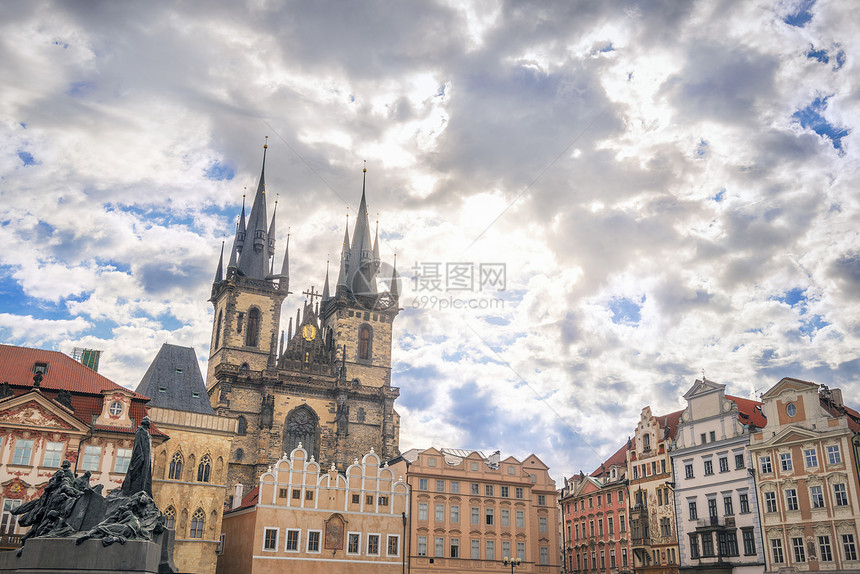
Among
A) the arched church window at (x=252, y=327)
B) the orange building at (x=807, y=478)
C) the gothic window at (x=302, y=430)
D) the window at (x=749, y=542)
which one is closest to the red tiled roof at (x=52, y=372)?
the gothic window at (x=302, y=430)

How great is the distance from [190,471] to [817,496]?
35.2 meters

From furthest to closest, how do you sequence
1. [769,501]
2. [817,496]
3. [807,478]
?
[769,501], [807,478], [817,496]

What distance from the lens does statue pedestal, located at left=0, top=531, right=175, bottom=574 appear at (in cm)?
1861

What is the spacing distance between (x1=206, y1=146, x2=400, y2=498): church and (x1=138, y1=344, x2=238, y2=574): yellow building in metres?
12.9

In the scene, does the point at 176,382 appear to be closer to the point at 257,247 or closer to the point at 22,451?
the point at 22,451

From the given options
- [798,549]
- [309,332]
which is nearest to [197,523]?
[309,332]

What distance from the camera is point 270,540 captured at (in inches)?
1751

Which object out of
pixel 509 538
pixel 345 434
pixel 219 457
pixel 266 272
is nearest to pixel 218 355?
pixel 266 272

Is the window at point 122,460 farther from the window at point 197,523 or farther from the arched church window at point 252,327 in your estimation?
the arched church window at point 252,327

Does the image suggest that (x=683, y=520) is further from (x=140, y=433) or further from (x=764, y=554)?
(x=140, y=433)

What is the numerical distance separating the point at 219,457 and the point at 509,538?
2054cm

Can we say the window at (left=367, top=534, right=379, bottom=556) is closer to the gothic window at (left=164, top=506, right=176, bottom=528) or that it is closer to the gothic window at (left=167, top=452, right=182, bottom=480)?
the gothic window at (left=164, top=506, right=176, bottom=528)

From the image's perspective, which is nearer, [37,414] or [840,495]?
[840,495]

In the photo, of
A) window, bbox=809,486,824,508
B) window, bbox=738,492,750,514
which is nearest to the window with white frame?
window, bbox=738,492,750,514
